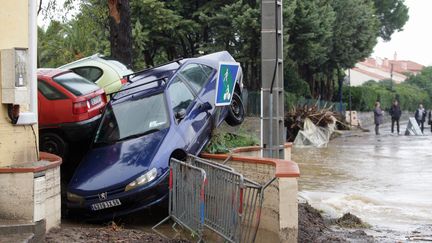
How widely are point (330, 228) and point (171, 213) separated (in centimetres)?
257

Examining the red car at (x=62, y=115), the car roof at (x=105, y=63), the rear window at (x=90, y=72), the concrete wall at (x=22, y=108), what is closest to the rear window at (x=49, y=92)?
the red car at (x=62, y=115)

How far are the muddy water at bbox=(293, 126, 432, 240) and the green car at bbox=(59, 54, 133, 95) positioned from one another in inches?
169

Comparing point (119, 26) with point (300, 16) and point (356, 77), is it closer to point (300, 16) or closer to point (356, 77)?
point (300, 16)

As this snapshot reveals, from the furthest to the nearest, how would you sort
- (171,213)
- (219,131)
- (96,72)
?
(96,72) → (219,131) → (171,213)

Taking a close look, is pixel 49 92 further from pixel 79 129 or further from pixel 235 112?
pixel 235 112

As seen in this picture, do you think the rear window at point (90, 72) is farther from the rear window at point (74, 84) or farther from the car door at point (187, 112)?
the car door at point (187, 112)

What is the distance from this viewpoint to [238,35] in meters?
23.0

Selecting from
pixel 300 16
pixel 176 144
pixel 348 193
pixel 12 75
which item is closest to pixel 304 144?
pixel 300 16

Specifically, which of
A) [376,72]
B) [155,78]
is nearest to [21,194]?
[155,78]

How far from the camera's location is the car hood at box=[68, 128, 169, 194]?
8.05m

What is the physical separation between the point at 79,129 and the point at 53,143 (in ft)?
1.46

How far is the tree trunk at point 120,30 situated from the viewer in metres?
13.0

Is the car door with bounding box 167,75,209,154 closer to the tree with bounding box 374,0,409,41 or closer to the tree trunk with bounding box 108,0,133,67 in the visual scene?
the tree trunk with bounding box 108,0,133,67

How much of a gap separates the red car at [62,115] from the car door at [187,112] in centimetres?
131
